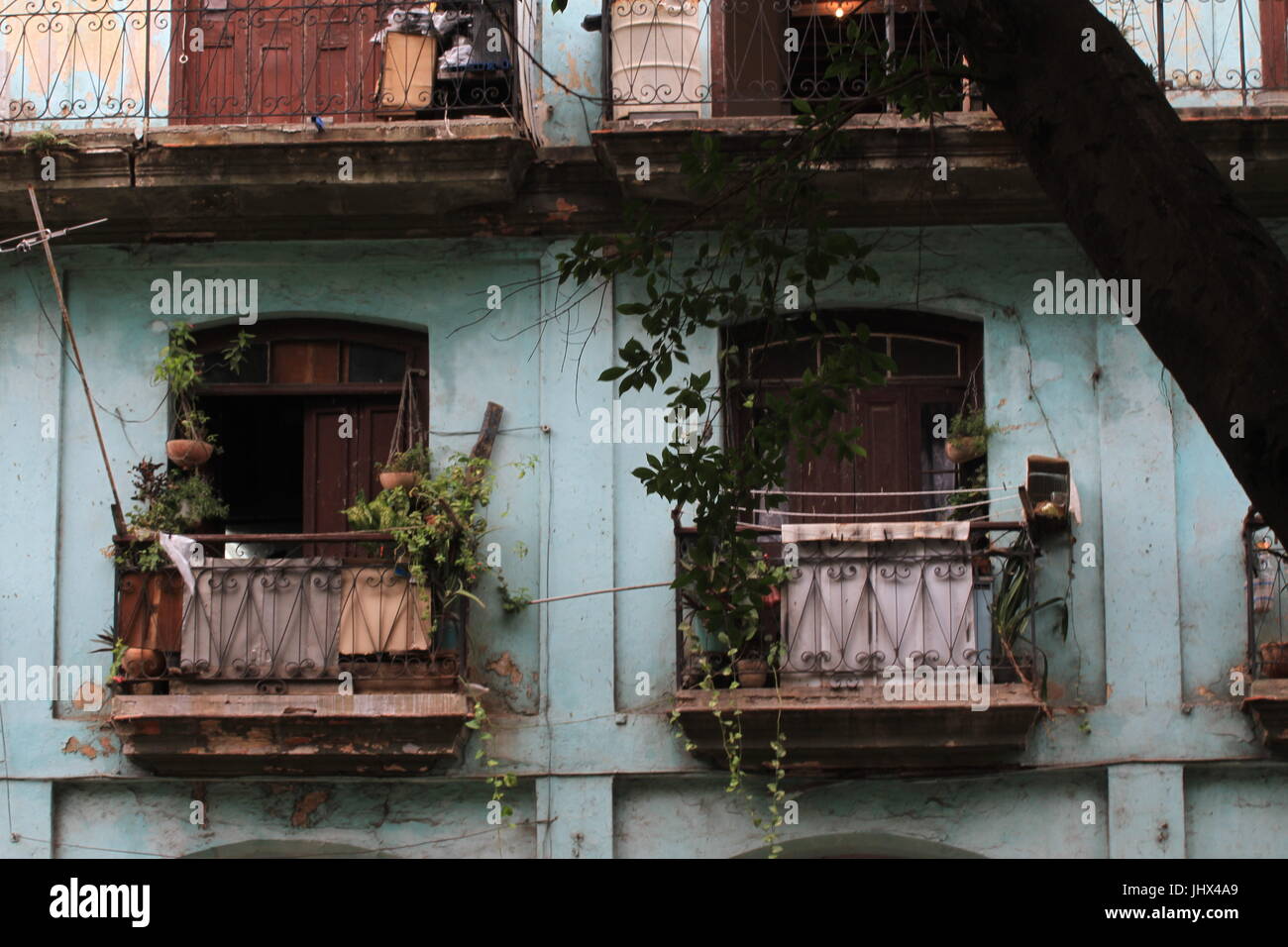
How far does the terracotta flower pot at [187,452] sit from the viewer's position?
11.1m

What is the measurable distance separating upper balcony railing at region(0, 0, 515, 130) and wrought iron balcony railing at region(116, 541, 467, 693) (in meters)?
2.66

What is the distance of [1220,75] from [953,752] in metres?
4.35

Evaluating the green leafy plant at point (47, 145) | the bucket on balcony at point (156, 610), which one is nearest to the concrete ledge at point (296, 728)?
the bucket on balcony at point (156, 610)

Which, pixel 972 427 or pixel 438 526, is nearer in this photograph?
pixel 438 526

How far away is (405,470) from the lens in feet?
35.8

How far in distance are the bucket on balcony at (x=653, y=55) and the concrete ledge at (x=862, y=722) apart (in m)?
3.45

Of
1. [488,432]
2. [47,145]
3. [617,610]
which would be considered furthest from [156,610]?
[47,145]

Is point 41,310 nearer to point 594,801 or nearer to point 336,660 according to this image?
point 336,660

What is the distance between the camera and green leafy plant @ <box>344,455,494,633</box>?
34.8 ft

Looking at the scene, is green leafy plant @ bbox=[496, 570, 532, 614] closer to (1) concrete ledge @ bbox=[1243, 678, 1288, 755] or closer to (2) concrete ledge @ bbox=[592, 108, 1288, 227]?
(2) concrete ledge @ bbox=[592, 108, 1288, 227]

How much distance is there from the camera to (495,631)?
11.0 m

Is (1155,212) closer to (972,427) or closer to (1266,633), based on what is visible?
(972,427)

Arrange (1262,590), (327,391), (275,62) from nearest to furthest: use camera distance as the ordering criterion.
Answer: (1262,590) < (327,391) < (275,62)

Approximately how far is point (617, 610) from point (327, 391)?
7.46 feet
